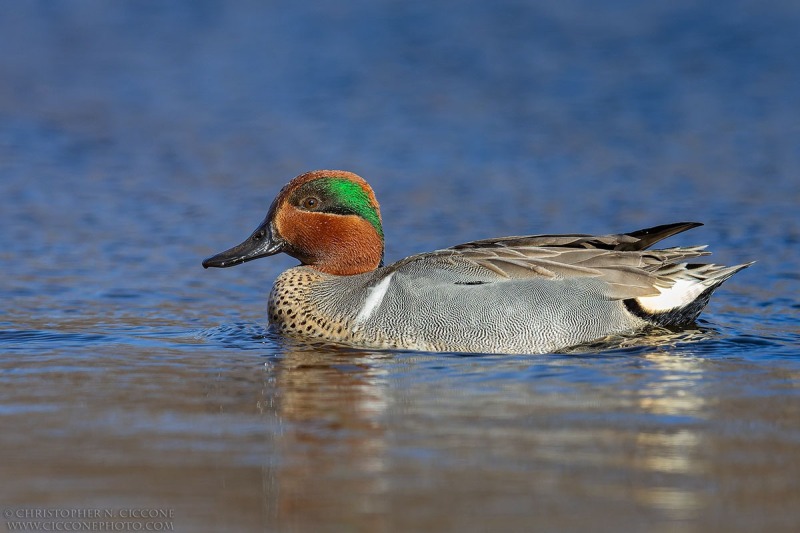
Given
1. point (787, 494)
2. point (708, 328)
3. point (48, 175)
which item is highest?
point (48, 175)

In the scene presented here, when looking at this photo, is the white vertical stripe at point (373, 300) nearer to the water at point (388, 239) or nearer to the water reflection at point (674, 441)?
the water at point (388, 239)

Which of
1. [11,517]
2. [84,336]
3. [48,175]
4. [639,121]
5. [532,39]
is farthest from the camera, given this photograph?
[532,39]

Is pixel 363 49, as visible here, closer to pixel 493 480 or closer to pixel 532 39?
pixel 532 39

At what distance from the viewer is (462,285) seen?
7.23 metres

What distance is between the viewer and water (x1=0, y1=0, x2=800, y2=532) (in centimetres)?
450

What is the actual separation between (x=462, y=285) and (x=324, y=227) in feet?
3.74

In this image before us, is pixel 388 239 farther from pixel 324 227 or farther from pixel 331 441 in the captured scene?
pixel 331 441

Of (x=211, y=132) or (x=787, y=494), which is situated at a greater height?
(x=211, y=132)

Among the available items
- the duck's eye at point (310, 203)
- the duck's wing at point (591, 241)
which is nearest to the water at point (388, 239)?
the duck's wing at point (591, 241)

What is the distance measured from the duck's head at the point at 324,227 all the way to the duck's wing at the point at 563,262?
582 mm

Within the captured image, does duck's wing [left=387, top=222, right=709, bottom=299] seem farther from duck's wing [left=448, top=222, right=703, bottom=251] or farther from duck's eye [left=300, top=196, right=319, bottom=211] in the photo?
duck's eye [left=300, top=196, right=319, bottom=211]

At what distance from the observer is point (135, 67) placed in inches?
637

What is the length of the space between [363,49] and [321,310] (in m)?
8.97

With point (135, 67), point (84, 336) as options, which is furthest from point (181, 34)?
point (84, 336)
